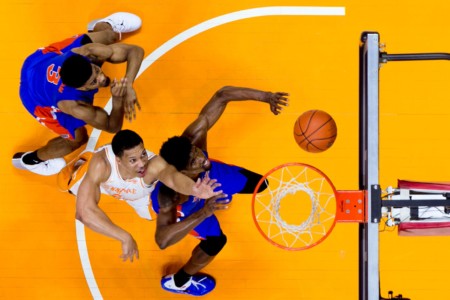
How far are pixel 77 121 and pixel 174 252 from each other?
60.1 inches

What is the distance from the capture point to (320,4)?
16.0ft

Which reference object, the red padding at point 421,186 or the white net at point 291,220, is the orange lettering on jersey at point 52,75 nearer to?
the white net at point 291,220

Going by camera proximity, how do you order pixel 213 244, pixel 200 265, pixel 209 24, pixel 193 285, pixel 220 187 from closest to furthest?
pixel 220 187 < pixel 213 244 < pixel 200 265 < pixel 193 285 < pixel 209 24

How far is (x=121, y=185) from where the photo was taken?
3885 mm

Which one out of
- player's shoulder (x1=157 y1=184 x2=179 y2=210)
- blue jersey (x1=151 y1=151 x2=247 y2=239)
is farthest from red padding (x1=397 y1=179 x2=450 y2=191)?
player's shoulder (x1=157 y1=184 x2=179 y2=210)

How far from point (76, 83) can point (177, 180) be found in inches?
39.4

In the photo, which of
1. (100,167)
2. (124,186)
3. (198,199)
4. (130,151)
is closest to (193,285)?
(198,199)

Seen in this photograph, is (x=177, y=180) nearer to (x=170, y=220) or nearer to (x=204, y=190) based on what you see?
(x=204, y=190)

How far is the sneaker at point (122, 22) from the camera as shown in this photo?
4.70 meters

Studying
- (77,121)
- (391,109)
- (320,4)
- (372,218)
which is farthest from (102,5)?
(372,218)

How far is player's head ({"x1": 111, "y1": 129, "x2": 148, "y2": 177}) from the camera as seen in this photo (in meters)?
3.55

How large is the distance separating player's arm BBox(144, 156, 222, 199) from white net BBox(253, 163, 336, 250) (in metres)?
0.86

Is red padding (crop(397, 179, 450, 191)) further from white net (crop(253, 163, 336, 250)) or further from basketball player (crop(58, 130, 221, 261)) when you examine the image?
basketball player (crop(58, 130, 221, 261))

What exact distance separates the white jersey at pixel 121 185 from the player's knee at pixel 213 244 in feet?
2.33
